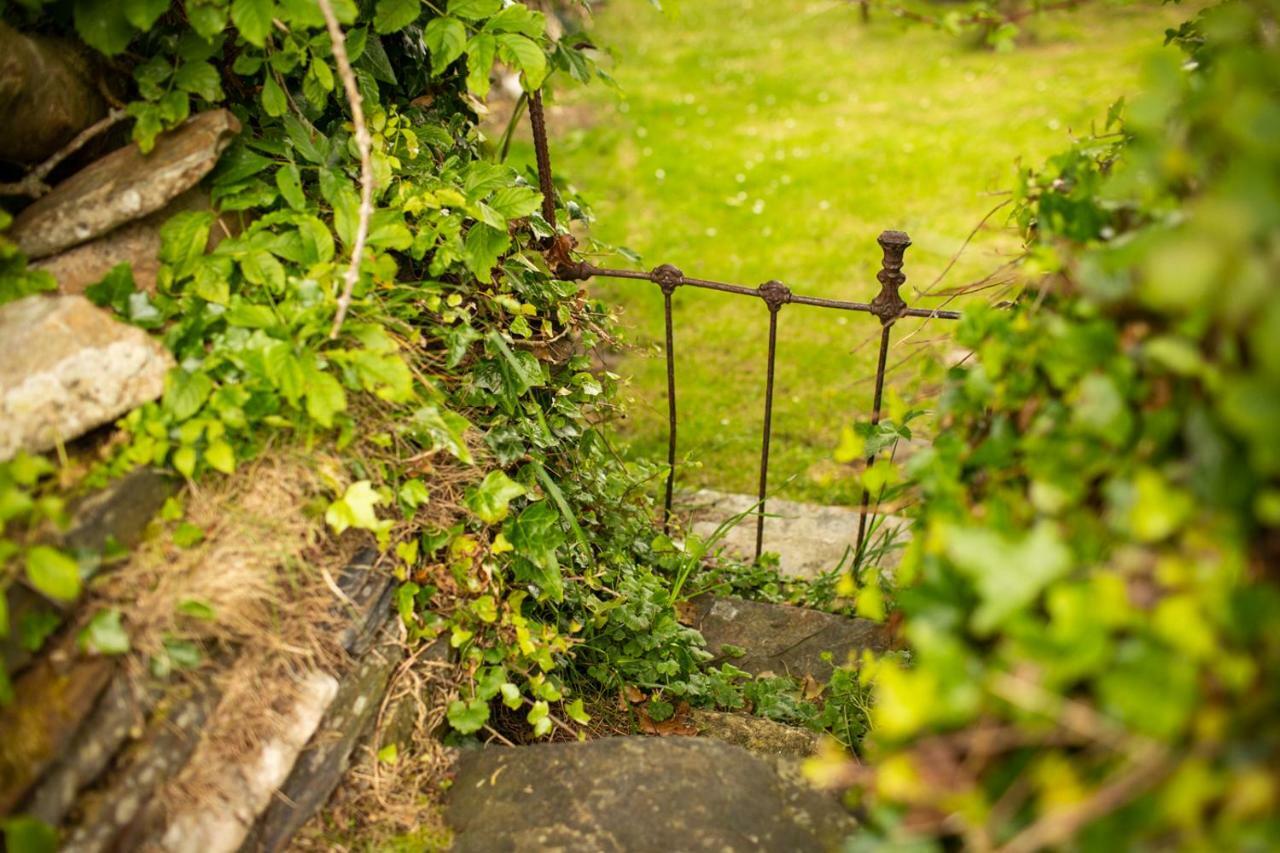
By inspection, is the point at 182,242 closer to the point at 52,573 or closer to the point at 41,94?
the point at 41,94

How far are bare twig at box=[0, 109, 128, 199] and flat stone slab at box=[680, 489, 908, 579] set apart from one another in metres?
2.53

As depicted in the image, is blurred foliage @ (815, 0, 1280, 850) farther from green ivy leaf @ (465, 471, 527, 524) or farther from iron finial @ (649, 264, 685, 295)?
iron finial @ (649, 264, 685, 295)

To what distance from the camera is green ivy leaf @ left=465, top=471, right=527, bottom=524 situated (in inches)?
82.8

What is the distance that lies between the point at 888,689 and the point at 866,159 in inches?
293

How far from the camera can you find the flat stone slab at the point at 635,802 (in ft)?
5.70

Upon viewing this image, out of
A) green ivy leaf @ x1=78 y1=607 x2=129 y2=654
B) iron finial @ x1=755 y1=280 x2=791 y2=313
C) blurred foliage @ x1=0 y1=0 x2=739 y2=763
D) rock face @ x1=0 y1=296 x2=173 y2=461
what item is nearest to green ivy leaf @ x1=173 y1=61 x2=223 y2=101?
blurred foliage @ x1=0 y1=0 x2=739 y2=763

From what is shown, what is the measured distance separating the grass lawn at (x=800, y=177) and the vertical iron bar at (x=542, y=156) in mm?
537

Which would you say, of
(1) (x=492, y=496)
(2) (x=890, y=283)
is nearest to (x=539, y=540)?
(1) (x=492, y=496)

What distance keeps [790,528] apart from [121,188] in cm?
311

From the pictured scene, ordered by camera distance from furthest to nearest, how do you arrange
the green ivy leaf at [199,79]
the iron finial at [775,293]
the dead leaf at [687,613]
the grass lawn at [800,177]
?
the grass lawn at [800,177]
the dead leaf at [687,613]
the iron finial at [775,293]
the green ivy leaf at [199,79]

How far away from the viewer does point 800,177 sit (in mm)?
7621

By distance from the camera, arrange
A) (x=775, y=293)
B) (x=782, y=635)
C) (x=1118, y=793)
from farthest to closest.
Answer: (x=782, y=635) → (x=775, y=293) → (x=1118, y=793)

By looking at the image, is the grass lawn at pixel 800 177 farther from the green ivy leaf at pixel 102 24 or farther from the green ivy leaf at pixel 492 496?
the green ivy leaf at pixel 102 24

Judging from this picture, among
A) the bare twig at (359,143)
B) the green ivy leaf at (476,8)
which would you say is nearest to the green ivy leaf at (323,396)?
the bare twig at (359,143)
